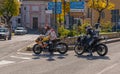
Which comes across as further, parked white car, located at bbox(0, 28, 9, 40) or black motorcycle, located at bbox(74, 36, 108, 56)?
parked white car, located at bbox(0, 28, 9, 40)

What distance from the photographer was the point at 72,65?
16094 mm

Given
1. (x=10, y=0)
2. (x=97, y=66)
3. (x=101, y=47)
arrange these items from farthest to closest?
1. (x=10, y=0)
2. (x=101, y=47)
3. (x=97, y=66)

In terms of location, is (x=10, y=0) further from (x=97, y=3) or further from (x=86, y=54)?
(x=86, y=54)

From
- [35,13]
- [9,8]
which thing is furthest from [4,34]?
[35,13]

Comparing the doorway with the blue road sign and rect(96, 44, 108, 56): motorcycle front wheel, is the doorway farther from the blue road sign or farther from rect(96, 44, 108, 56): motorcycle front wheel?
Answer: rect(96, 44, 108, 56): motorcycle front wheel

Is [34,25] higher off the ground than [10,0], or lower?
lower

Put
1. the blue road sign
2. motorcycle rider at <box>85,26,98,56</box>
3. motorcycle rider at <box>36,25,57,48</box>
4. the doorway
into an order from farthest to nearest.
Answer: the doorway < the blue road sign < motorcycle rider at <box>36,25,57,48</box> < motorcycle rider at <box>85,26,98,56</box>

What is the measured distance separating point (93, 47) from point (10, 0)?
5424cm

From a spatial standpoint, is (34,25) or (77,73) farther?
(34,25)

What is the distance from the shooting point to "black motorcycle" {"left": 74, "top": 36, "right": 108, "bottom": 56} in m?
20.3

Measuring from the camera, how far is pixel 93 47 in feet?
67.4

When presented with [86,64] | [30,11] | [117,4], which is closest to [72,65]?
[86,64]

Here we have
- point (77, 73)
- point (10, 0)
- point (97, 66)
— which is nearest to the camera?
point (77, 73)

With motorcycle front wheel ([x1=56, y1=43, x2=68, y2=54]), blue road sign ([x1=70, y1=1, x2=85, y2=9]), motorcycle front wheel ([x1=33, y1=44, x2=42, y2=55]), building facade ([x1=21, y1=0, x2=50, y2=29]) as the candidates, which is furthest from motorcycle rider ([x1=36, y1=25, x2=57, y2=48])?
building facade ([x1=21, y1=0, x2=50, y2=29])
